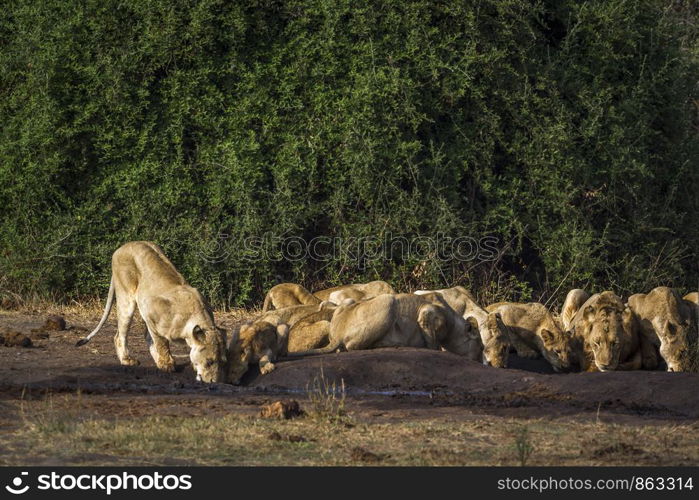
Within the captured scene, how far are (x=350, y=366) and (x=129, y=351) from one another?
313 cm

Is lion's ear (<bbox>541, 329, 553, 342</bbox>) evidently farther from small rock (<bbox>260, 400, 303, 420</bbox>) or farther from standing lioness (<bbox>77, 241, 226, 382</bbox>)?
small rock (<bbox>260, 400, 303, 420</bbox>)

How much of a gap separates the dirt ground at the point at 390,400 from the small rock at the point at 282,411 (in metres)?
0.11

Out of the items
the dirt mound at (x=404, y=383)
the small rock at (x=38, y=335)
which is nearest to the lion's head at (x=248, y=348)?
the dirt mound at (x=404, y=383)

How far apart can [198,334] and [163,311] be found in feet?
2.11

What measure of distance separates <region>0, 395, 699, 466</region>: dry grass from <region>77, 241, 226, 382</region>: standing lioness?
7.61 ft

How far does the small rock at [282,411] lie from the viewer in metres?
8.98

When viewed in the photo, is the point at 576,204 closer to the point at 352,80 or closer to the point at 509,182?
the point at 509,182

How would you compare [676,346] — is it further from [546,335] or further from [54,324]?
[54,324]

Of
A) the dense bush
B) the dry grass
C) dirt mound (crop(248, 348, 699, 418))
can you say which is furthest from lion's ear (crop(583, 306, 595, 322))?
the dry grass

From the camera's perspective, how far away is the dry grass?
7.55 metres

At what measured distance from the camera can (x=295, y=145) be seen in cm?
1619

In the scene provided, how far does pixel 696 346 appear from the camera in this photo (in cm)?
1256

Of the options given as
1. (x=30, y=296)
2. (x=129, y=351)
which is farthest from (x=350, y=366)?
(x=30, y=296)

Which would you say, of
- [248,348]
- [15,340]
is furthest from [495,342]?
[15,340]
